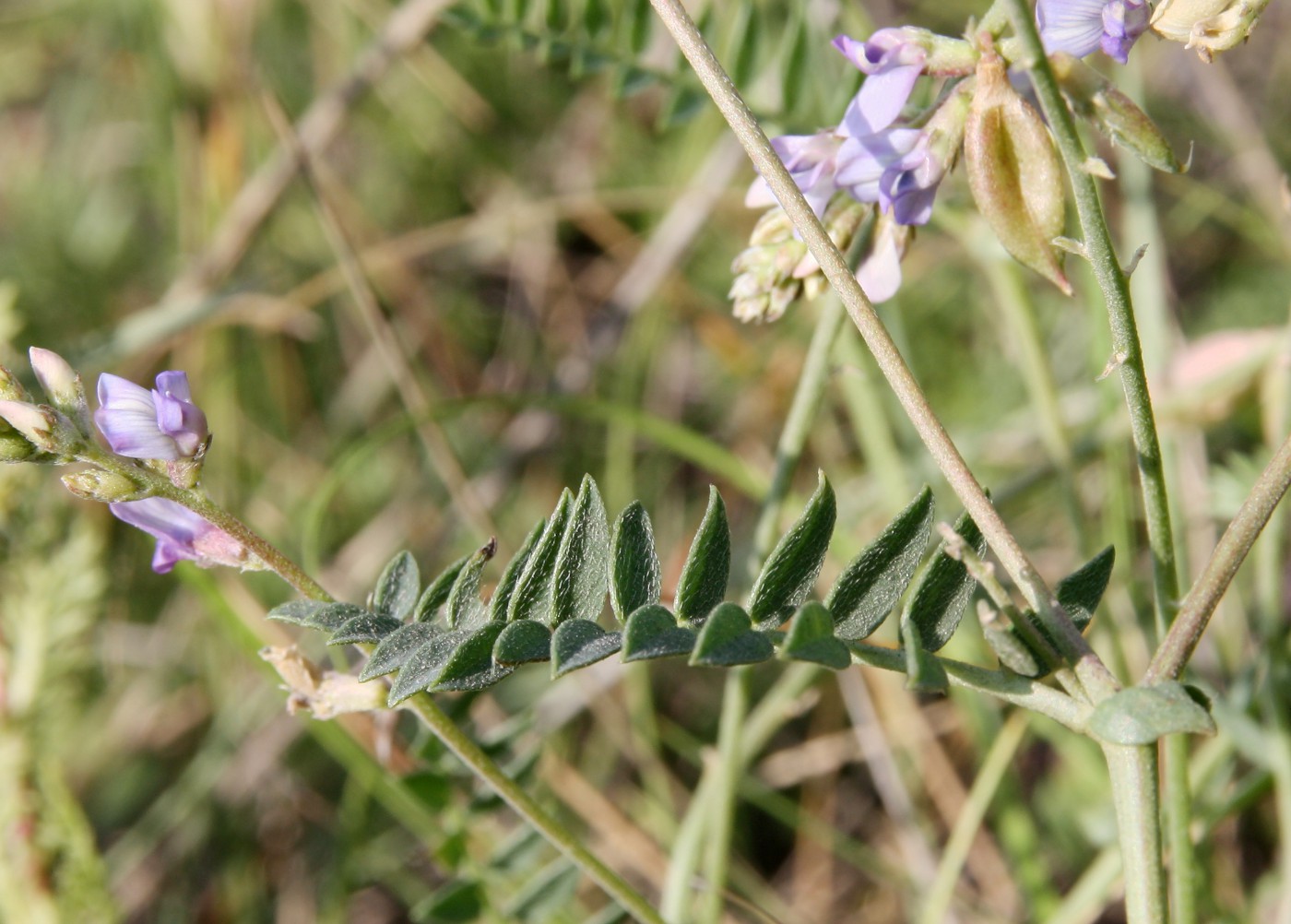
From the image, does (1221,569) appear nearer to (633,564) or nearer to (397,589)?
(633,564)

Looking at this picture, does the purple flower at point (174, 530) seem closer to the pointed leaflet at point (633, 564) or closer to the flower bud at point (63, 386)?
the flower bud at point (63, 386)

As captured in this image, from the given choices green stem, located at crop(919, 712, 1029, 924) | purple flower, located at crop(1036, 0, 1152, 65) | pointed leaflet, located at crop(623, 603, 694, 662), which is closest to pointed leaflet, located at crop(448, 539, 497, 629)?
pointed leaflet, located at crop(623, 603, 694, 662)

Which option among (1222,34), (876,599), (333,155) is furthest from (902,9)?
(876,599)

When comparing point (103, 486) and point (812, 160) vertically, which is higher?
point (812, 160)

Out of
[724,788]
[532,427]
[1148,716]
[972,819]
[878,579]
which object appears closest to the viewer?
[1148,716]

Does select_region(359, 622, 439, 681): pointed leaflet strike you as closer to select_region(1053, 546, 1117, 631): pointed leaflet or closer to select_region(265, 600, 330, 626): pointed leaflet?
select_region(265, 600, 330, 626): pointed leaflet

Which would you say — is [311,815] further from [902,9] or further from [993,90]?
[902,9]

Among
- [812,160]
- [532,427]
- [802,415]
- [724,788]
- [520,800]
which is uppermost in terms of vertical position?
[812,160]

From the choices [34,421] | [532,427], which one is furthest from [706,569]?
[532,427]
